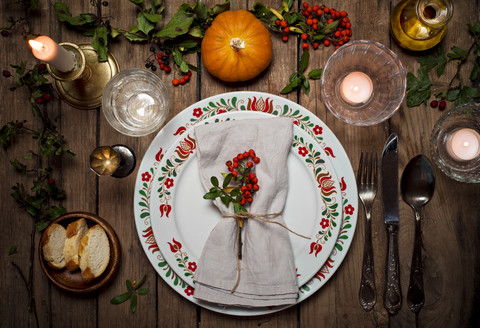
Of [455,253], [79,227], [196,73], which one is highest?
[196,73]

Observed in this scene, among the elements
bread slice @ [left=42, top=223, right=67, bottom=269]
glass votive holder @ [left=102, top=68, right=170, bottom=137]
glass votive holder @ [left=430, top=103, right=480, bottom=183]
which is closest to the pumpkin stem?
glass votive holder @ [left=102, top=68, right=170, bottom=137]

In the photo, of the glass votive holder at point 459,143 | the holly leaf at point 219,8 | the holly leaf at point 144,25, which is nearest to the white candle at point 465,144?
the glass votive holder at point 459,143

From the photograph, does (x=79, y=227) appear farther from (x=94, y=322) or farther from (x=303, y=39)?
(x=303, y=39)

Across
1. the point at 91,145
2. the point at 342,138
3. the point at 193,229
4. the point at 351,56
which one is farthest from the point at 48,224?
the point at 351,56

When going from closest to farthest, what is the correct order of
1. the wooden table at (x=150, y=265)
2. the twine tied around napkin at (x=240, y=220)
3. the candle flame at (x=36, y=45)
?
the candle flame at (x=36, y=45), the twine tied around napkin at (x=240, y=220), the wooden table at (x=150, y=265)

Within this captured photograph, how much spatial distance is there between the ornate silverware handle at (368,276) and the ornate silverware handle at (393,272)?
0.04m

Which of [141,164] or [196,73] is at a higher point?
[196,73]

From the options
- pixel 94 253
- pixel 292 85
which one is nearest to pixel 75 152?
pixel 94 253

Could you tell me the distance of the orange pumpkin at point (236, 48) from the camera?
100cm

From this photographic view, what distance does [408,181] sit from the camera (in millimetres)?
1072

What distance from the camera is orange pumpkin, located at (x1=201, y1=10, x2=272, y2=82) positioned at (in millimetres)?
1003

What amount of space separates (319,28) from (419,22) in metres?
0.29

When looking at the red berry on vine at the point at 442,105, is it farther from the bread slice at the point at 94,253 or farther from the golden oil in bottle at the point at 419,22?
the bread slice at the point at 94,253

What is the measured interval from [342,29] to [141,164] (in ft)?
2.41
